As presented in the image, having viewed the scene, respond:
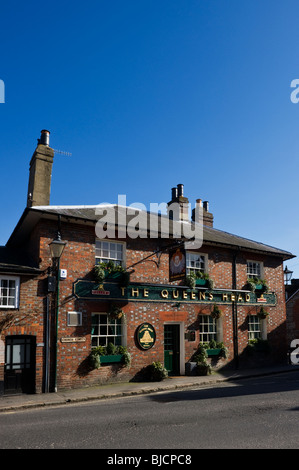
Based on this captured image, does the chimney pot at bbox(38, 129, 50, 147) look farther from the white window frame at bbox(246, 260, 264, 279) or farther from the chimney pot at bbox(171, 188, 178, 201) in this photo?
the white window frame at bbox(246, 260, 264, 279)

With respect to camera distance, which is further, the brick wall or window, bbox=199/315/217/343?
window, bbox=199/315/217/343

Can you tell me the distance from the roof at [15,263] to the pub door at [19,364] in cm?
229

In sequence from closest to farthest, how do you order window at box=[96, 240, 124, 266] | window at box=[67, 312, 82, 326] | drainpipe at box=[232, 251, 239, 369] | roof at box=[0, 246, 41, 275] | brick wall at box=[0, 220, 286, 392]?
roof at box=[0, 246, 41, 275] → brick wall at box=[0, 220, 286, 392] → window at box=[67, 312, 82, 326] → window at box=[96, 240, 124, 266] → drainpipe at box=[232, 251, 239, 369]

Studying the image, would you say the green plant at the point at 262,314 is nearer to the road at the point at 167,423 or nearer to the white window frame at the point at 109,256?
the road at the point at 167,423

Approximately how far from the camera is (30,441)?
22.9ft

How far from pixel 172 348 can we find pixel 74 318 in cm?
519

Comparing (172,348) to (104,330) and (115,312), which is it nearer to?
(104,330)

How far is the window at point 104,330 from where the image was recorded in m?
14.6

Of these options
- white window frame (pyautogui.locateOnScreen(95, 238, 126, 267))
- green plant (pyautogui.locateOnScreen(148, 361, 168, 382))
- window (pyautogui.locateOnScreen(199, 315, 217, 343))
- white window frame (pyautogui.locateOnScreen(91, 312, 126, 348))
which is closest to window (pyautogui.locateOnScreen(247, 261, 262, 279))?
window (pyautogui.locateOnScreen(199, 315, 217, 343))

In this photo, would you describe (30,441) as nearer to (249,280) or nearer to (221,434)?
(221,434)

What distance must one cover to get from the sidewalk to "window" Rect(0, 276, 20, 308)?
296 centimetres

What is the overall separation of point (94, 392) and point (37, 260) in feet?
16.4

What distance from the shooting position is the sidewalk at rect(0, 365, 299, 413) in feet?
37.5

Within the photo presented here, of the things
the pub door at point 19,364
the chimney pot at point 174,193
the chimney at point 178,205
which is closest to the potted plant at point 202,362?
the pub door at point 19,364
